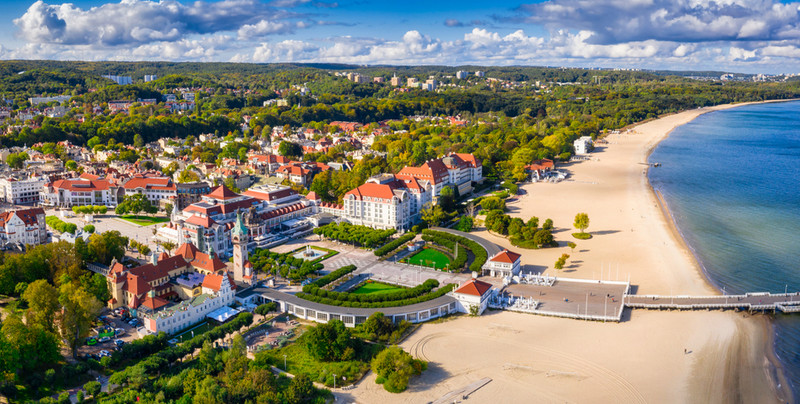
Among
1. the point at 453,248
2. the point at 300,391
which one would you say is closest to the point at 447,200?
the point at 453,248

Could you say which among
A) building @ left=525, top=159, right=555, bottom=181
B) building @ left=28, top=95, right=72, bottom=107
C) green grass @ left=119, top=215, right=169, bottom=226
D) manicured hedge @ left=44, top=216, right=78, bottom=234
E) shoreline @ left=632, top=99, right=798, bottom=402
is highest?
building @ left=28, top=95, right=72, bottom=107

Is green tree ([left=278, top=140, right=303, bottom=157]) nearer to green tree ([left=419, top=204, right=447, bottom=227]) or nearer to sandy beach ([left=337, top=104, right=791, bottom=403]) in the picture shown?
green tree ([left=419, top=204, right=447, bottom=227])

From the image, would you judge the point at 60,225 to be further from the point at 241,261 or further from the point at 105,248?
the point at 241,261

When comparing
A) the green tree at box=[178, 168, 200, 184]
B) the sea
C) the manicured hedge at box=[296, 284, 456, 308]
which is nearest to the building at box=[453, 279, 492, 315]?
the manicured hedge at box=[296, 284, 456, 308]

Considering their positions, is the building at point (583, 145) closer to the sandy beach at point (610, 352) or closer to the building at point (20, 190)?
the sandy beach at point (610, 352)

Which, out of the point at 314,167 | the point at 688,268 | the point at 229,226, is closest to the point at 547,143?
the point at 314,167

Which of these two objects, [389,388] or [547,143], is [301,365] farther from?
[547,143]

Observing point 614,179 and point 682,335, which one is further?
point 614,179
